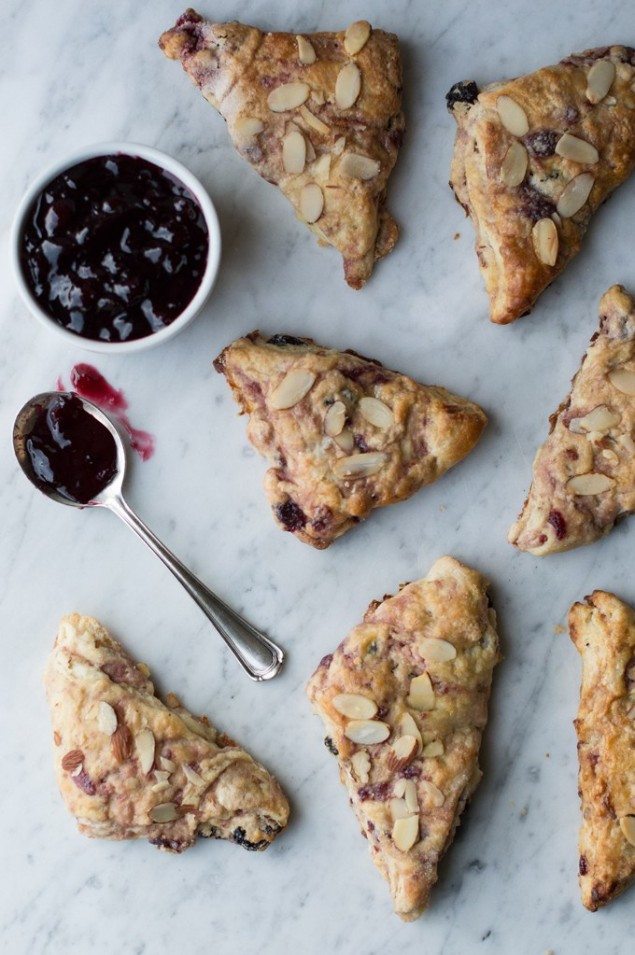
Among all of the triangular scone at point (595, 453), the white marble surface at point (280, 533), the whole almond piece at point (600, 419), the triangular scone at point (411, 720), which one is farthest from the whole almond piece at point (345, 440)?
the whole almond piece at point (600, 419)

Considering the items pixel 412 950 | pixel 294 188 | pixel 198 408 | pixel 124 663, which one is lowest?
pixel 412 950

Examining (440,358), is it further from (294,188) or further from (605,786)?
(605,786)

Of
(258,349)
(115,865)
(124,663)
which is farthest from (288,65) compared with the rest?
(115,865)

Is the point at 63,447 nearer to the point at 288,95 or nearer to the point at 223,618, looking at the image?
the point at 223,618

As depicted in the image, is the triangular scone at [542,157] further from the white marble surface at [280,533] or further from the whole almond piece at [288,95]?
the whole almond piece at [288,95]

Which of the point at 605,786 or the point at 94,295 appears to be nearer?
the point at 94,295

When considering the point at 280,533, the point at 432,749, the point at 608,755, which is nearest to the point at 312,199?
the point at 280,533
